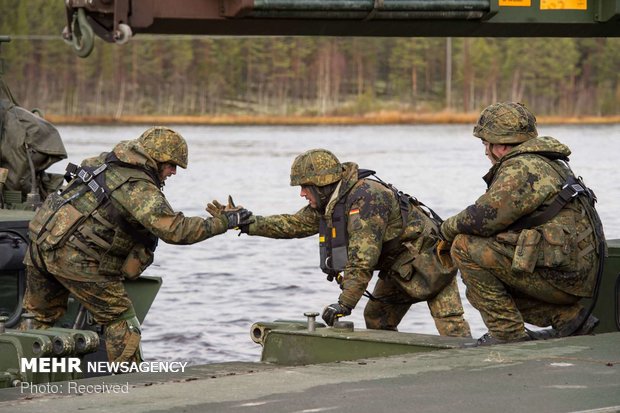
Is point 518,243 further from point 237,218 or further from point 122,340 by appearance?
point 122,340

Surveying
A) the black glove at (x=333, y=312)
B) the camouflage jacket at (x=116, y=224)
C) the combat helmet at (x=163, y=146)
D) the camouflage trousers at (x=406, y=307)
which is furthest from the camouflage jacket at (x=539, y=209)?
the combat helmet at (x=163, y=146)

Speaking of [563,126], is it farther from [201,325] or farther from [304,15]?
[304,15]

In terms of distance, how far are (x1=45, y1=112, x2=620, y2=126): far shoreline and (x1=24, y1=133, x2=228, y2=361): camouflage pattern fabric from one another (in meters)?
76.0

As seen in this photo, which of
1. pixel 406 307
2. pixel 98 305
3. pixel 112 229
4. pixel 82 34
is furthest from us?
pixel 406 307

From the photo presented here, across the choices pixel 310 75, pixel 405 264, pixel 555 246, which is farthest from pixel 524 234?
pixel 310 75

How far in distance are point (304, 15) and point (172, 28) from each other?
24.9 inches

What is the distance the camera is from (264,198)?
1403 inches

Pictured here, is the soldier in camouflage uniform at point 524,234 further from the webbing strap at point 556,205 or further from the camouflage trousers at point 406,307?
the camouflage trousers at point 406,307

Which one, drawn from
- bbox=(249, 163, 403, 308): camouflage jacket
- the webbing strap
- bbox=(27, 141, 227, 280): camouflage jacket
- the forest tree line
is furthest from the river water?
the forest tree line

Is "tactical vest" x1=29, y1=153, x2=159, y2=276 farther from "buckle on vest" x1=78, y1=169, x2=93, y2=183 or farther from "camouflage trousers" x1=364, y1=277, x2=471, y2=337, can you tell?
"camouflage trousers" x1=364, y1=277, x2=471, y2=337

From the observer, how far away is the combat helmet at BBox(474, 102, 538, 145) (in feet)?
27.8

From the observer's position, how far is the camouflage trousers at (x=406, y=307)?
32.0ft

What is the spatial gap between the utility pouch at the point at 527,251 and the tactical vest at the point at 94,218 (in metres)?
2.32

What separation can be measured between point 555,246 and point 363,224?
133 cm
